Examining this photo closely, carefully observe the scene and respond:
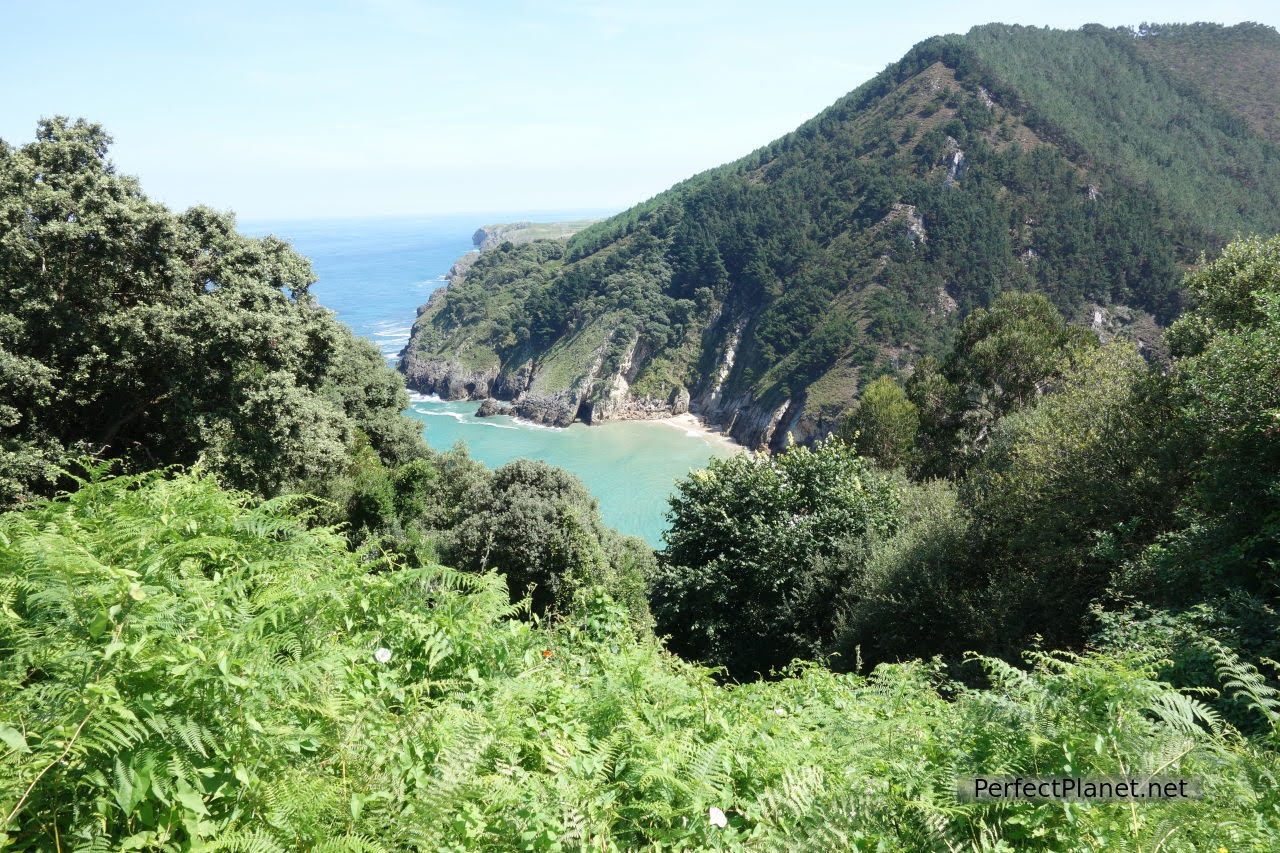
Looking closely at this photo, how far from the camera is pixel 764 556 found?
15742 millimetres

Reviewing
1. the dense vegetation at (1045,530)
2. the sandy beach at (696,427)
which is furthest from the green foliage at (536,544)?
the sandy beach at (696,427)

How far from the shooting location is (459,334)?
109 metres

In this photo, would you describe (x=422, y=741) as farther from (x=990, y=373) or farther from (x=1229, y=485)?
(x=990, y=373)

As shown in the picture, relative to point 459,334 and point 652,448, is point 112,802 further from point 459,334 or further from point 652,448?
point 459,334

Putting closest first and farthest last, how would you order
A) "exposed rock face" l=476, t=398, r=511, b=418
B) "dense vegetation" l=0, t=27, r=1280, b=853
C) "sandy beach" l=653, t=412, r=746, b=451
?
"dense vegetation" l=0, t=27, r=1280, b=853
"sandy beach" l=653, t=412, r=746, b=451
"exposed rock face" l=476, t=398, r=511, b=418

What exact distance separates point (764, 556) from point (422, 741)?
13.3 m

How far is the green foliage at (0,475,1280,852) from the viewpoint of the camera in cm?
225

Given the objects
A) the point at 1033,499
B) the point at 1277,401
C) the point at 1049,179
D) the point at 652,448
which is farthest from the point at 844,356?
the point at 1277,401

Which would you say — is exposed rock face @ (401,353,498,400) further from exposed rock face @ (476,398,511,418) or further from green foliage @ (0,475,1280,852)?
green foliage @ (0,475,1280,852)

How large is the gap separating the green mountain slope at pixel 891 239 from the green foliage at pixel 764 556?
52282 mm

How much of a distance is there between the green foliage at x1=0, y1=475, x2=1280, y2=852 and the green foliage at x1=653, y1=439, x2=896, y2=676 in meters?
10.8

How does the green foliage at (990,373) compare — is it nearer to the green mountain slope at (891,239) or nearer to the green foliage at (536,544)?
the green foliage at (536,544)

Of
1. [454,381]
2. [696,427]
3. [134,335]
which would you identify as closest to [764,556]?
[134,335]

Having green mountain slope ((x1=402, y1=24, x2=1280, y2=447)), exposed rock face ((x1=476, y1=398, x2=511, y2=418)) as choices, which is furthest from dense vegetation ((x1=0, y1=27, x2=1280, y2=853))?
exposed rock face ((x1=476, y1=398, x2=511, y2=418))
